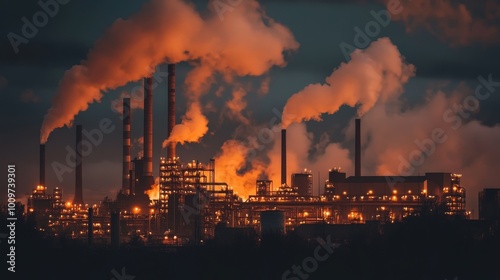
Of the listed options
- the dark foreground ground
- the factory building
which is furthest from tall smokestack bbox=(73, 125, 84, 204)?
the dark foreground ground

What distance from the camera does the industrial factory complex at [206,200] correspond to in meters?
79.9

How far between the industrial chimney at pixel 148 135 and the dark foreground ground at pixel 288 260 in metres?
32.2

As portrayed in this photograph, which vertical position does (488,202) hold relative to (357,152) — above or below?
below

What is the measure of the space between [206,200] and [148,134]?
10.4m

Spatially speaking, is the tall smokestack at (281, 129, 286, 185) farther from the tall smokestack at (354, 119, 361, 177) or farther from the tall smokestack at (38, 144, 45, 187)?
the tall smokestack at (38, 144, 45, 187)

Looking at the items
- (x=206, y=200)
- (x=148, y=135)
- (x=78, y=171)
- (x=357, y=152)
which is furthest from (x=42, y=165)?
(x=357, y=152)

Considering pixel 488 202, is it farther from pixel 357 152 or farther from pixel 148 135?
pixel 148 135

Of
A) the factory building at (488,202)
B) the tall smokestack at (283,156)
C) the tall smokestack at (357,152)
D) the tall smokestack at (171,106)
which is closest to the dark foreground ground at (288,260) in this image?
the factory building at (488,202)

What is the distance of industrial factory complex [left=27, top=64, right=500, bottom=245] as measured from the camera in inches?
3147

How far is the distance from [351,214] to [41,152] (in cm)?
2287

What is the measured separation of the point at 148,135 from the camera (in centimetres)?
8694

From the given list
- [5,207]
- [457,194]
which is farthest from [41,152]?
[457,194]

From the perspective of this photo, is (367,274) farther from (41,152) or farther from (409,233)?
(41,152)

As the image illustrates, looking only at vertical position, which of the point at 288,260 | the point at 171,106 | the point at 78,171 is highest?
the point at 171,106
